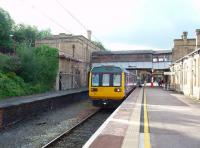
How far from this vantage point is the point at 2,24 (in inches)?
1918

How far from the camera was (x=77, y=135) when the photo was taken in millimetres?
13461

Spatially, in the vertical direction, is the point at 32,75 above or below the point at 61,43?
below

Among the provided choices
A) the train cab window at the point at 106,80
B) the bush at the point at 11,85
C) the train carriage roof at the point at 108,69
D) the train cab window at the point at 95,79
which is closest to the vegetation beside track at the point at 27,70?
the bush at the point at 11,85

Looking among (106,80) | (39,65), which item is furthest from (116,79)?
(39,65)

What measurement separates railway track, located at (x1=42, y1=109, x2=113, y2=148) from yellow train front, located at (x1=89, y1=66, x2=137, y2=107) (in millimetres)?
1957

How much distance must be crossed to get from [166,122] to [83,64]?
4272 centimetres

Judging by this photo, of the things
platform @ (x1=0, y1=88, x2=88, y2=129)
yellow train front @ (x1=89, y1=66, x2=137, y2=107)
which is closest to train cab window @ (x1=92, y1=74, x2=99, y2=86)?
yellow train front @ (x1=89, y1=66, x2=137, y2=107)

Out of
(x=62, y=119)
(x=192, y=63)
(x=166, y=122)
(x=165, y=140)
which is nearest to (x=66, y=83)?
(x=192, y=63)

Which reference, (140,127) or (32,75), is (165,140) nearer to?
(140,127)

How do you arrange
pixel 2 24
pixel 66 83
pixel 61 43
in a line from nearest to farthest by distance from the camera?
pixel 66 83, pixel 2 24, pixel 61 43

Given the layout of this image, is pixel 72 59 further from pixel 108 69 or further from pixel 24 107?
pixel 24 107

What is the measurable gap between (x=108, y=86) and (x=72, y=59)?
82.7 feet

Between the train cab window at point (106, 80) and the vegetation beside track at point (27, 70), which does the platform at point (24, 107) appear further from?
the vegetation beside track at point (27, 70)

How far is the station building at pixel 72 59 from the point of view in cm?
4222
